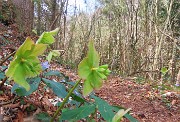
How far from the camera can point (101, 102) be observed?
2.58 feet

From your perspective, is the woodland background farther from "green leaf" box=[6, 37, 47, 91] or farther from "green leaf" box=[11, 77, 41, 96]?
"green leaf" box=[6, 37, 47, 91]

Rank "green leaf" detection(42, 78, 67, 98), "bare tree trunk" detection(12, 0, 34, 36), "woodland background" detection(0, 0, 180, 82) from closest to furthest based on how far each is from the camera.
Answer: "green leaf" detection(42, 78, 67, 98), "bare tree trunk" detection(12, 0, 34, 36), "woodland background" detection(0, 0, 180, 82)

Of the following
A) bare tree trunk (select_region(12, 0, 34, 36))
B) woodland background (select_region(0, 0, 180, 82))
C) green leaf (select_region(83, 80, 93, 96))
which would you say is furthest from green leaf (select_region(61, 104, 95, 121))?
bare tree trunk (select_region(12, 0, 34, 36))

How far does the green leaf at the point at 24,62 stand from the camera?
1.85 feet

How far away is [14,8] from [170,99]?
6890mm

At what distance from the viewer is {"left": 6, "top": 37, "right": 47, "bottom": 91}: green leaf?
56 centimetres

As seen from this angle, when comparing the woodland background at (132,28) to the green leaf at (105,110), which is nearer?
the green leaf at (105,110)

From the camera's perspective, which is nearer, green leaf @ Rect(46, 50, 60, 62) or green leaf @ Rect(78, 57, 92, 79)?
green leaf @ Rect(78, 57, 92, 79)

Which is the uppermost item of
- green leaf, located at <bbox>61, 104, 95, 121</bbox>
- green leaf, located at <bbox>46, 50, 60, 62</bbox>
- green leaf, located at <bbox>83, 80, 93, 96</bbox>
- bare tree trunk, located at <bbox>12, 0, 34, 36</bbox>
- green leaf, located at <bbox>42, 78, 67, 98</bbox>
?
bare tree trunk, located at <bbox>12, 0, 34, 36</bbox>

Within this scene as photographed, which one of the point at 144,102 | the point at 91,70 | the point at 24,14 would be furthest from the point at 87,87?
the point at 24,14

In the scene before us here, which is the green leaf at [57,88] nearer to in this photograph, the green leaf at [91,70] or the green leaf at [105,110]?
the green leaf at [105,110]

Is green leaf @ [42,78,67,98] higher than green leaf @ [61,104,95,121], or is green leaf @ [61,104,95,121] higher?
green leaf @ [42,78,67,98]

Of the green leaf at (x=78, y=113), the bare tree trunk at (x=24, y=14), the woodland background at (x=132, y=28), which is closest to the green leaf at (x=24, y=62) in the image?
the green leaf at (x=78, y=113)

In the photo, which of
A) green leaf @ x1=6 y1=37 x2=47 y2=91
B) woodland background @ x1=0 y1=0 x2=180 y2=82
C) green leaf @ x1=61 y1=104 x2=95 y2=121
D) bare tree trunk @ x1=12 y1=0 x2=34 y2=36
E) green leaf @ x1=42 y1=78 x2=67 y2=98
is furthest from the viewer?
woodland background @ x1=0 y1=0 x2=180 y2=82
